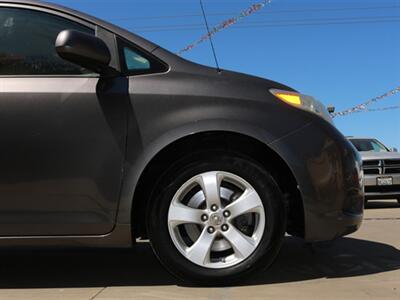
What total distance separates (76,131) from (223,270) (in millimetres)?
1312

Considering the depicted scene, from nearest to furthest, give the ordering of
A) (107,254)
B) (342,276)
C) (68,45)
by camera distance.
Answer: (68,45) < (342,276) < (107,254)

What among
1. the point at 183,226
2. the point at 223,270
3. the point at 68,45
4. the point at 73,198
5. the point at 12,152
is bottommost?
the point at 223,270

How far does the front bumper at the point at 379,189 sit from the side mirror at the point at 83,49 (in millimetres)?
7744

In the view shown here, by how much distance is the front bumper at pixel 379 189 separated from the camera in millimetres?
10241

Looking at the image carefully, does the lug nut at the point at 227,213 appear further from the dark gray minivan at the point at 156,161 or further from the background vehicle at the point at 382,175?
the background vehicle at the point at 382,175

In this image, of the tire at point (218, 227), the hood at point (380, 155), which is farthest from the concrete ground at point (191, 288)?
the hood at point (380, 155)

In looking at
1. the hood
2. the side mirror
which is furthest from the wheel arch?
the hood

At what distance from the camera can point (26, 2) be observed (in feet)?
12.2

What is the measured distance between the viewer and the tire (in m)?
3.53

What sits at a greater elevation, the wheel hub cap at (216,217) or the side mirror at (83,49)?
the side mirror at (83,49)

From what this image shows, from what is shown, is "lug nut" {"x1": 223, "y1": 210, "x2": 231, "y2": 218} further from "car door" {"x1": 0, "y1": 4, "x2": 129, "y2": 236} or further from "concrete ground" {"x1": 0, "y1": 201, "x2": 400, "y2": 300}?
"car door" {"x1": 0, "y1": 4, "x2": 129, "y2": 236}

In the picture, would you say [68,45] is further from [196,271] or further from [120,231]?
[196,271]

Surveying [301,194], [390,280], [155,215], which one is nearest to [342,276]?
[390,280]

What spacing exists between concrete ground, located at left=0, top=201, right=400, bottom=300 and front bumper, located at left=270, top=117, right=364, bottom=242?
1.31 ft
